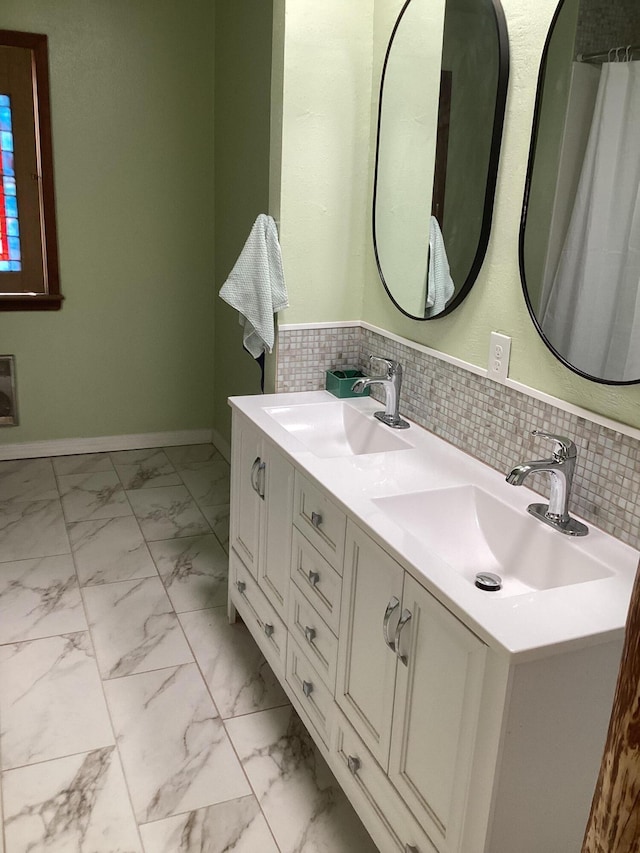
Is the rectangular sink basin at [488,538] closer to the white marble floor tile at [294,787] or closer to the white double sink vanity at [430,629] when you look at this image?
the white double sink vanity at [430,629]

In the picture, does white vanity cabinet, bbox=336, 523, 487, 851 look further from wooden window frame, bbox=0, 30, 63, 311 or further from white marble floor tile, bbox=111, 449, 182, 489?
wooden window frame, bbox=0, 30, 63, 311

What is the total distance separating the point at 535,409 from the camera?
1882mm

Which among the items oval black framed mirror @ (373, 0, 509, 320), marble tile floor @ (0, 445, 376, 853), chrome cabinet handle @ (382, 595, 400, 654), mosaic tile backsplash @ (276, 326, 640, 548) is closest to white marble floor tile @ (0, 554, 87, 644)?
marble tile floor @ (0, 445, 376, 853)

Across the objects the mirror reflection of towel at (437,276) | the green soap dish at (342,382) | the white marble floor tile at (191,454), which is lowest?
the white marble floor tile at (191,454)

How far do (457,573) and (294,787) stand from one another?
0.91 meters

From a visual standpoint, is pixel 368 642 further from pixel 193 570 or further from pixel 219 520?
pixel 219 520

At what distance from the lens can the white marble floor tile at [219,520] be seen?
3.35 m

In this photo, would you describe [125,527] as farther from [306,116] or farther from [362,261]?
[306,116]

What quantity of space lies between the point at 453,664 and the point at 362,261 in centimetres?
166

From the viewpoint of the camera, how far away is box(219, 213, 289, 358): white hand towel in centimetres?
Result: 253

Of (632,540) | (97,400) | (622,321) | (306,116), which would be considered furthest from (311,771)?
(97,400)

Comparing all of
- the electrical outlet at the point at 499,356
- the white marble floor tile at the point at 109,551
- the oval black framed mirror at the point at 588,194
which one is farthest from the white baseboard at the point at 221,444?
the oval black framed mirror at the point at 588,194

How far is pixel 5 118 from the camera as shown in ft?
12.2

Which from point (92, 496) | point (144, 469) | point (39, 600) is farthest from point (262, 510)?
point (144, 469)
